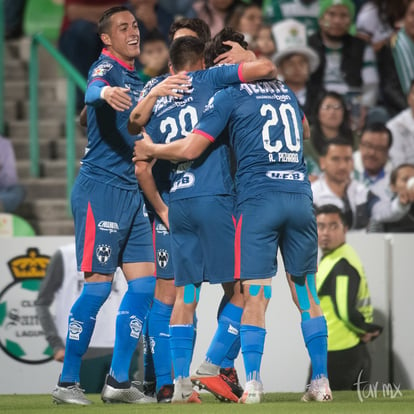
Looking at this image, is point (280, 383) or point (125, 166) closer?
point (125, 166)

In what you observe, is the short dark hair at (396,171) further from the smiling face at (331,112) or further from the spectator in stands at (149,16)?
the spectator in stands at (149,16)

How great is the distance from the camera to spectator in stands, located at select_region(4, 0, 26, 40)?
1321cm

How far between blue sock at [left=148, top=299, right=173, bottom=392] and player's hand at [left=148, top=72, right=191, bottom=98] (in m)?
1.33

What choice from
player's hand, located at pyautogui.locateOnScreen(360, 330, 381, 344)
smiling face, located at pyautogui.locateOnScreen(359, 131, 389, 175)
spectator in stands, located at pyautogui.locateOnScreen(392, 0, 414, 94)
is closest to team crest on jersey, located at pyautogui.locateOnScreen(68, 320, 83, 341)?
player's hand, located at pyautogui.locateOnScreen(360, 330, 381, 344)

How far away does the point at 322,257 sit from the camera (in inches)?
352

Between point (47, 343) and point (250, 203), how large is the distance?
9.87 ft

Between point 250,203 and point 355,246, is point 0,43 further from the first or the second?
point 250,203

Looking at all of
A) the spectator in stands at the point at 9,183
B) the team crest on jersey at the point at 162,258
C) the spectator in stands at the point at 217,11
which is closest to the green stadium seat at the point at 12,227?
the spectator in stands at the point at 9,183

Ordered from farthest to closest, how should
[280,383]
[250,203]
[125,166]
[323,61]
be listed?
[323,61], [280,383], [125,166], [250,203]

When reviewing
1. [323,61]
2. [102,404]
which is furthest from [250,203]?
[323,61]

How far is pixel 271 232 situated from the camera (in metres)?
6.61

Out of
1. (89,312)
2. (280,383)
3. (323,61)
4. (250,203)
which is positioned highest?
(323,61)

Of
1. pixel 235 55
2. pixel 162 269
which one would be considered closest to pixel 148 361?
pixel 162 269

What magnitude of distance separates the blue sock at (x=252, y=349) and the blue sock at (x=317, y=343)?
35cm
